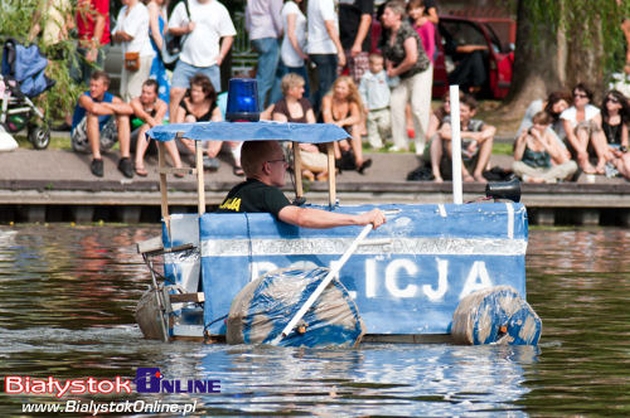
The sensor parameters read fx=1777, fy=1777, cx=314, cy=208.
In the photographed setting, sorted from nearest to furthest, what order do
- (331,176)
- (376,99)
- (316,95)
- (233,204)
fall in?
(233,204), (331,176), (316,95), (376,99)

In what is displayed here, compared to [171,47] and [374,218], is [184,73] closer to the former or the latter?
[171,47]

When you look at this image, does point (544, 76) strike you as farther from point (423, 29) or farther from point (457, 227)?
point (457, 227)

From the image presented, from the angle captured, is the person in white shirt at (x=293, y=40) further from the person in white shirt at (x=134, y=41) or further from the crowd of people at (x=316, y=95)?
the person in white shirt at (x=134, y=41)

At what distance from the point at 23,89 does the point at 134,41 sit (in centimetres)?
156

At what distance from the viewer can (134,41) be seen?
23.1 m

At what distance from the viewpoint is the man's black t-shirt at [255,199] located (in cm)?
1131

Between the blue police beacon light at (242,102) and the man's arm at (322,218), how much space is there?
2.62 ft

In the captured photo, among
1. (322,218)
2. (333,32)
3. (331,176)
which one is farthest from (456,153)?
(333,32)

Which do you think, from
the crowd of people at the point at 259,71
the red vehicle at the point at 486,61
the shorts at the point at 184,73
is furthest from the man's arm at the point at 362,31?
the red vehicle at the point at 486,61

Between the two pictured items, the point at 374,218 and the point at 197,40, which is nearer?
the point at 374,218

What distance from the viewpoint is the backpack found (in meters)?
22.6

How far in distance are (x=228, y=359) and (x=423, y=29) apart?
14.1 metres

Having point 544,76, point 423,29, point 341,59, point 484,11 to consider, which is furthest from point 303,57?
point 484,11

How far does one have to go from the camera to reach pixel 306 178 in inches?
880
